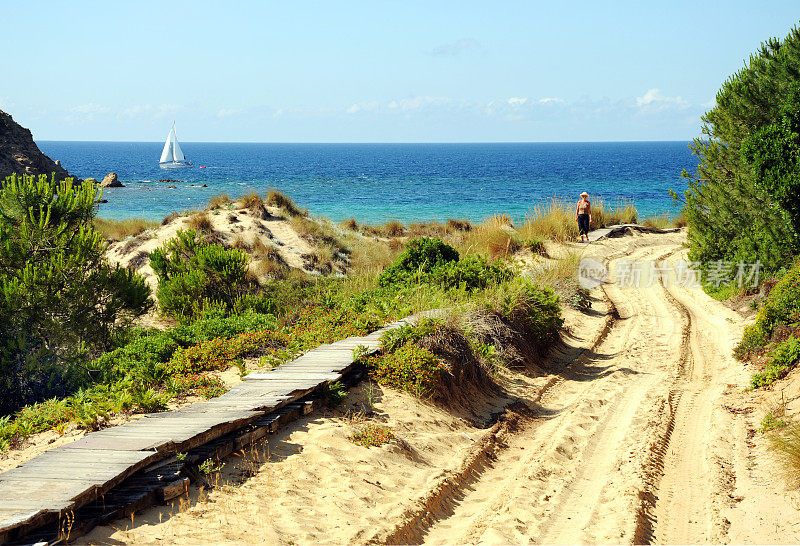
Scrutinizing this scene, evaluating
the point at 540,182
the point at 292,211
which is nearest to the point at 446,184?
the point at 540,182

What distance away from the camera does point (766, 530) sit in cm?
523

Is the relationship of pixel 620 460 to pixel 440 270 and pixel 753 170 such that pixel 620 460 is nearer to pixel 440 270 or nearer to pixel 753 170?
pixel 440 270

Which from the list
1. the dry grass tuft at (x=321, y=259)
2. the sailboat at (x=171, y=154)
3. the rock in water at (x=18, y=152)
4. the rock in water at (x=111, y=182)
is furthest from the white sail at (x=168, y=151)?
the dry grass tuft at (x=321, y=259)

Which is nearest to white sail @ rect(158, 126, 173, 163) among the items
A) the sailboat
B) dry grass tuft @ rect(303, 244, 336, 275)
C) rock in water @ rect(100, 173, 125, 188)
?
the sailboat

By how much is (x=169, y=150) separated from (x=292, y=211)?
67.2 m

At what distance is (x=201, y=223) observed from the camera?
20391mm

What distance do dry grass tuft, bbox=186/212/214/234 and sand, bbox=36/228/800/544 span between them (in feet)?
44.7

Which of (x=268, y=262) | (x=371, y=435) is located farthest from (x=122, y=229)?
(x=371, y=435)

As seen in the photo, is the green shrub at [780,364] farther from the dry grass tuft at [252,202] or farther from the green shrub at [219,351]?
the dry grass tuft at [252,202]

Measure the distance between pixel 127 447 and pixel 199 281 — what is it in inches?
347

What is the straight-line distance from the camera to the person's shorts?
819 inches

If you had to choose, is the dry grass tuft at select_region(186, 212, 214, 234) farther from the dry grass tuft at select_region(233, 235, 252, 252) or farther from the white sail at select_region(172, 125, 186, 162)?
the white sail at select_region(172, 125, 186, 162)

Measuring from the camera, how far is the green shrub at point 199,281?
1339 cm

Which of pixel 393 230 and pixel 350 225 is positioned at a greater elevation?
pixel 350 225
